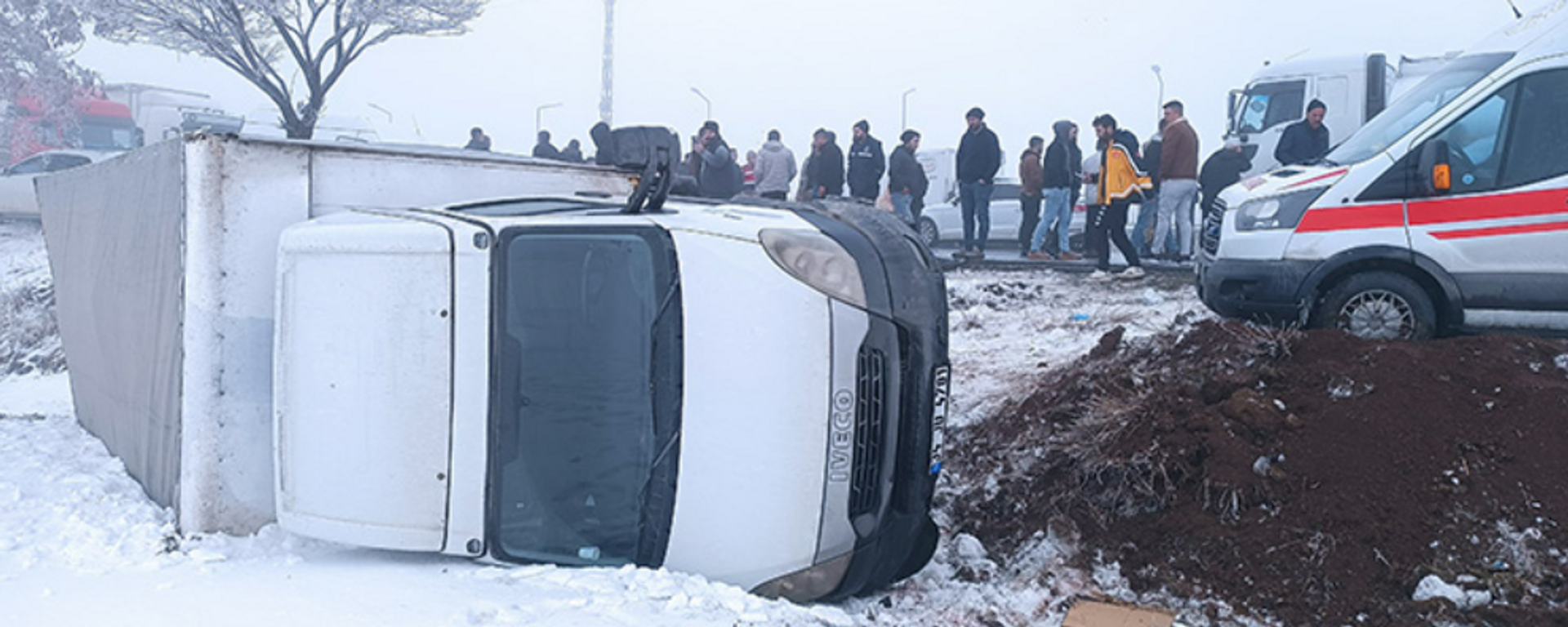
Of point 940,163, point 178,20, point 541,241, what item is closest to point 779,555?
point 541,241

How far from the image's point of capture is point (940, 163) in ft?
86.4

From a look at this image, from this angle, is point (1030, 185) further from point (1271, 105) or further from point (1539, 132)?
point (1539, 132)

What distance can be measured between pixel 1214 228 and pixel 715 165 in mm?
7457

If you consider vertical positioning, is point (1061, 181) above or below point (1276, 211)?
above

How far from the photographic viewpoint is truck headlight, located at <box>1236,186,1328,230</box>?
660cm

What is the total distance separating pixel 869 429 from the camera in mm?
3965

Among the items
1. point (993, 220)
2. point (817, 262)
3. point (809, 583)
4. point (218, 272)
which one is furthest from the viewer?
point (993, 220)

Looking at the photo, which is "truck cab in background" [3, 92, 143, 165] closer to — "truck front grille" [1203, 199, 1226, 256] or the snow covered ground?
the snow covered ground

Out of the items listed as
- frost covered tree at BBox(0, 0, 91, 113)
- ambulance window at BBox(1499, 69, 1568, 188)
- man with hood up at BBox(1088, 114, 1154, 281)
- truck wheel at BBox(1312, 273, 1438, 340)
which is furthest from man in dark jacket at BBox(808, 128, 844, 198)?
frost covered tree at BBox(0, 0, 91, 113)

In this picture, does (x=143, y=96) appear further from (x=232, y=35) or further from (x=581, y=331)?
(x=581, y=331)

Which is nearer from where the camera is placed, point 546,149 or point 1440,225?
point 1440,225

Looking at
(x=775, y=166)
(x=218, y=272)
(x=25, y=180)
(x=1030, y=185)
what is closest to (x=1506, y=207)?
(x=218, y=272)

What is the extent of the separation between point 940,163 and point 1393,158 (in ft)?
65.9

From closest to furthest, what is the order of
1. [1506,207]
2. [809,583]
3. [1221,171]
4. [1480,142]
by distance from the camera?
[809,583] < [1506,207] < [1480,142] < [1221,171]
